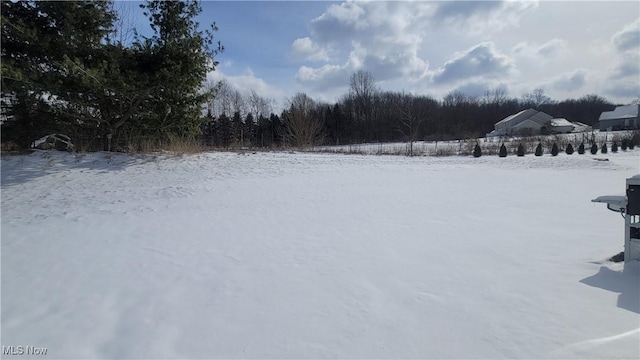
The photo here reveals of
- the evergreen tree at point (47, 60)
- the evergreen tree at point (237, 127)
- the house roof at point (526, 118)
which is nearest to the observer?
the evergreen tree at point (47, 60)

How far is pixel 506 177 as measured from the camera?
527 inches

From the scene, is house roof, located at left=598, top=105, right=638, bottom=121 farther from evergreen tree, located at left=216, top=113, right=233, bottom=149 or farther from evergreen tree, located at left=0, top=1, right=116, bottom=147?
evergreen tree, located at left=0, top=1, right=116, bottom=147

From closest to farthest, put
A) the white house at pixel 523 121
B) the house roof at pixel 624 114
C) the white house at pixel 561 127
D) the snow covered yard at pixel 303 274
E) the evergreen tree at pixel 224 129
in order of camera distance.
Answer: the snow covered yard at pixel 303 274, the evergreen tree at pixel 224 129, the white house at pixel 561 127, the house roof at pixel 624 114, the white house at pixel 523 121

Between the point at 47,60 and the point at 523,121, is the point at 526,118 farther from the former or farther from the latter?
the point at 47,60

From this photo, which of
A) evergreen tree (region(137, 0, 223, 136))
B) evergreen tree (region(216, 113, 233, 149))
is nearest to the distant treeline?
evergreen tree (region(216, 113, 233, 149))

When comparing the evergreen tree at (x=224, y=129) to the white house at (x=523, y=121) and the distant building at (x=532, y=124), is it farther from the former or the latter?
the white house at (x=523, y=121)

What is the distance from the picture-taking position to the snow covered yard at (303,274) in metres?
2.81

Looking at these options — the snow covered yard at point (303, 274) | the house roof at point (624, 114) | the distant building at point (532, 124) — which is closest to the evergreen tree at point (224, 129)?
the snow covered yard at point (303, 274)

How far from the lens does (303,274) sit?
4145 millimetres

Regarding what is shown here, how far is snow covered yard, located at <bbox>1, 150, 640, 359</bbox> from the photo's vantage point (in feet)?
9.22

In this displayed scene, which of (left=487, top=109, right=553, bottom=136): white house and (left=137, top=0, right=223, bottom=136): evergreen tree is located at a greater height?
(left=487, top=109, right=553, bottom=136): white house

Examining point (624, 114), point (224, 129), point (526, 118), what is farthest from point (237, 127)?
point (624, 114)

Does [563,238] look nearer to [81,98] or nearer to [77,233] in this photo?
[77,233]

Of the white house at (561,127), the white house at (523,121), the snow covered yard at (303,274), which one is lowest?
the snow covered yard at (303,274)
